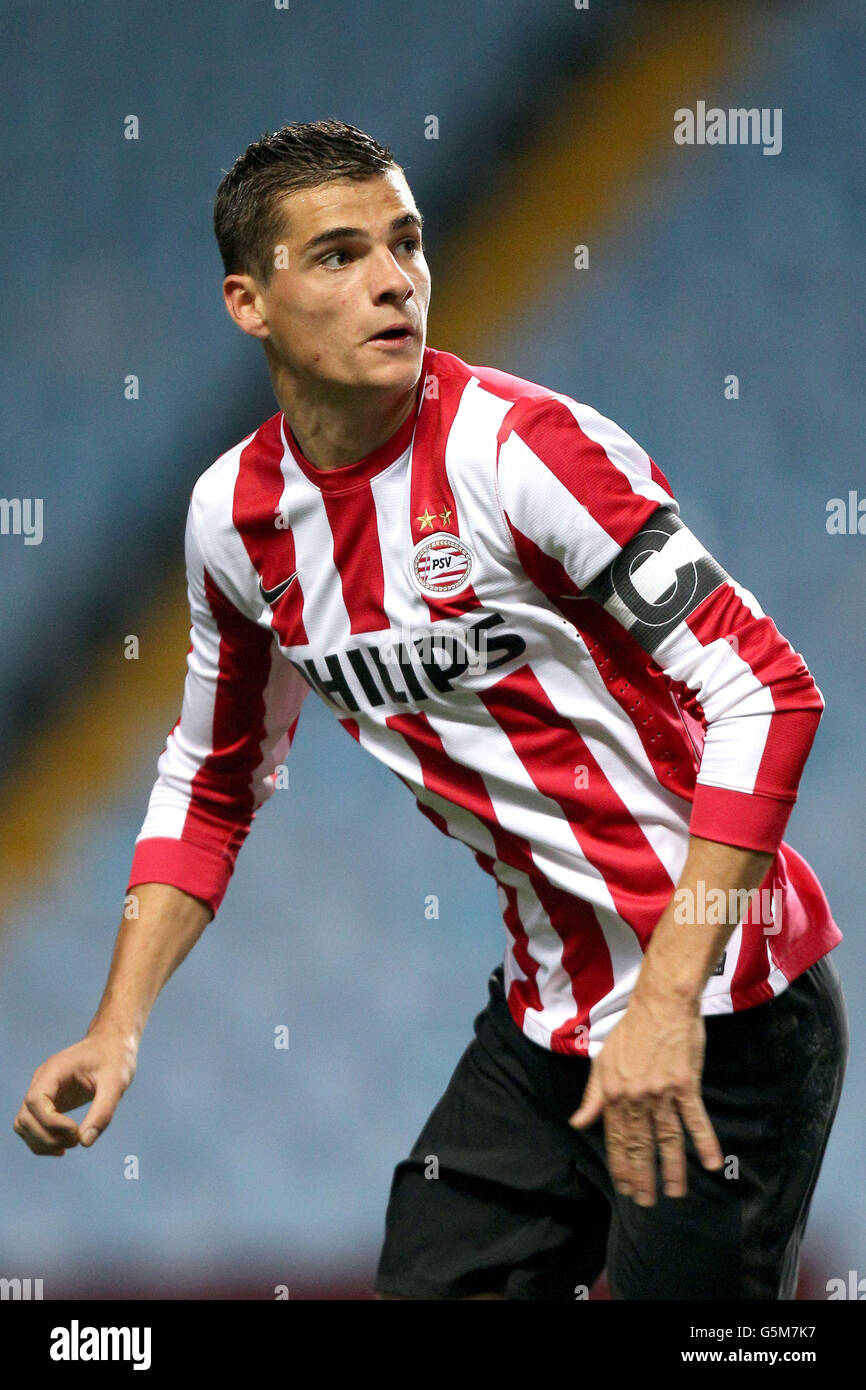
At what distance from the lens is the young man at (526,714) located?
1.20 m

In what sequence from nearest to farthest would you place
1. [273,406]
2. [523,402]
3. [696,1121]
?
1. [696,1121]
2. [523,402]
3. [273,406]

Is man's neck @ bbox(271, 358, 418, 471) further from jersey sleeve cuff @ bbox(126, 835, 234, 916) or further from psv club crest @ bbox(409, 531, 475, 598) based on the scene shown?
jersey sleeve cuff @ bbox(126, 835, 234, 916)

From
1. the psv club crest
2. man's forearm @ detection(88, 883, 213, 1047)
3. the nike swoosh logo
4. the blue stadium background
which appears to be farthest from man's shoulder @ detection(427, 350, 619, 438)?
the blue stadium background

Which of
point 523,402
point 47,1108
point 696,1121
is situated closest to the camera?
point 696,1121

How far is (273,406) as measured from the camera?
9.50 ft

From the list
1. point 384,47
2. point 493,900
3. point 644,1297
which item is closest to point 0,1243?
point 493,900

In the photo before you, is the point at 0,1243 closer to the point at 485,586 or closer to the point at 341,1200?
the point at 341,1200

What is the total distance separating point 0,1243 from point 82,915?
1.97 feet

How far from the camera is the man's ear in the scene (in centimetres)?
143

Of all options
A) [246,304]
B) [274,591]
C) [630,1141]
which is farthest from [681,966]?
[246,304]

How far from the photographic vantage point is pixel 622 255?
2.96 metres

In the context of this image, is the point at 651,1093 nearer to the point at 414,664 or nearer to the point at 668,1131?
the point at 668,1131

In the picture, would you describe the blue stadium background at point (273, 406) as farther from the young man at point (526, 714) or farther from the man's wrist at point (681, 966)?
the man's wrist at point (681, 966)

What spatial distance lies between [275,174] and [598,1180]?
3.15 feet
